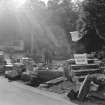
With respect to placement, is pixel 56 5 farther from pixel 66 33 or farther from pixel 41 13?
pixel 66 33

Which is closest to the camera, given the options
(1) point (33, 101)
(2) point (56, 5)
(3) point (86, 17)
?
(1) point (33, 101)

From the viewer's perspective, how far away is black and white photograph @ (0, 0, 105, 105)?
826cm

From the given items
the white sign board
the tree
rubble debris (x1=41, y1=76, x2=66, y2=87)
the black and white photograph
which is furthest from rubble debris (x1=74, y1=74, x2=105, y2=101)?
the tree

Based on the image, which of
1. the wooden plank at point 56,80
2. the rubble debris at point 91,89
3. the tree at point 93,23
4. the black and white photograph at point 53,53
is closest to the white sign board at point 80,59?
the black and white photograph at point 53,53

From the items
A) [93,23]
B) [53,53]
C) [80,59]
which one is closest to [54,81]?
[80,59]

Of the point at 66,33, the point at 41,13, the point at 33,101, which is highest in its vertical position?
the point at 41,13

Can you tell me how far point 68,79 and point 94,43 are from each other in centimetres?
859

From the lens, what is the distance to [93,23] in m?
16.9

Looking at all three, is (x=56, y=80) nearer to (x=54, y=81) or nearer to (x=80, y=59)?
(x=54, y=81)

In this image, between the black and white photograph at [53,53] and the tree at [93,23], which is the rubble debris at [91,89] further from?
the tree at [93,23]

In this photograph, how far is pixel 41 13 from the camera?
28.5m

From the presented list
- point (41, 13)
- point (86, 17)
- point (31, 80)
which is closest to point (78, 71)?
point (31, 80)

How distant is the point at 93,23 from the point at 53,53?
645cm

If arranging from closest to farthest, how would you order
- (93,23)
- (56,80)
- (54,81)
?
1. (54,81)
2. (56,80)
3. (93,23)
